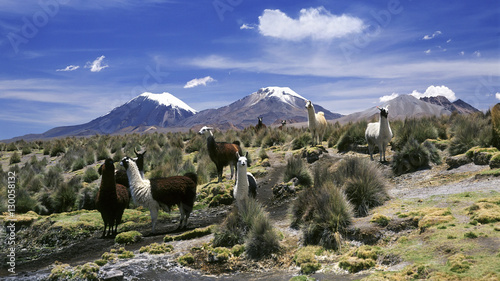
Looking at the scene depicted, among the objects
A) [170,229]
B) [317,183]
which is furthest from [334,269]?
[170,229]

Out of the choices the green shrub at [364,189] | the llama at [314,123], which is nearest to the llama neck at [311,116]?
the llama at [314,123]

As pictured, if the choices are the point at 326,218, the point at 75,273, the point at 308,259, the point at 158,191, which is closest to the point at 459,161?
the point at 326,218

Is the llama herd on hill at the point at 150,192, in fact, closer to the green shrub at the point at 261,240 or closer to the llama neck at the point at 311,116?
the green shrub at the point at 261,240

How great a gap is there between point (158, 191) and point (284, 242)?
11.2 ft

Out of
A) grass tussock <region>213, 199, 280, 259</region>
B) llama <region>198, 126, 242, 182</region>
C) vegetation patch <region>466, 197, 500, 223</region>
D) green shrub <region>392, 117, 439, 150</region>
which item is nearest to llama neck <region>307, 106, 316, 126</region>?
green shrub <region>392, 117, 439, 150</region>

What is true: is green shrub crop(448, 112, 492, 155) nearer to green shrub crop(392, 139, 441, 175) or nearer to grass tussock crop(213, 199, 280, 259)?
green shrub crop(392, 139, 441, 175)

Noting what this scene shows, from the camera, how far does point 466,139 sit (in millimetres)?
12461

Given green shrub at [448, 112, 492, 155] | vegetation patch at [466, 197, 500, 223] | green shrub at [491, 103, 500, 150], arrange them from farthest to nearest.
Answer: green shrub at [448, 112, 492, 155] → green shrub at [491, 103, 500, 150] → vegetation patch at [466, 197, 500, 223]

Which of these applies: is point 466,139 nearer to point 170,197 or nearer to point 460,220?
point 460,220

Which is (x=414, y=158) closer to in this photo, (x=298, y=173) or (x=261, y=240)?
(x=298, y=173)

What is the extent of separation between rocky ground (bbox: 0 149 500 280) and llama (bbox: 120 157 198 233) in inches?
36.4

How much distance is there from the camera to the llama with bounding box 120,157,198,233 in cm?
874

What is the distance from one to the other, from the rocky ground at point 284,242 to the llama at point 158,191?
0.92 m

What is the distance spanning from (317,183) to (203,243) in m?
3.80
